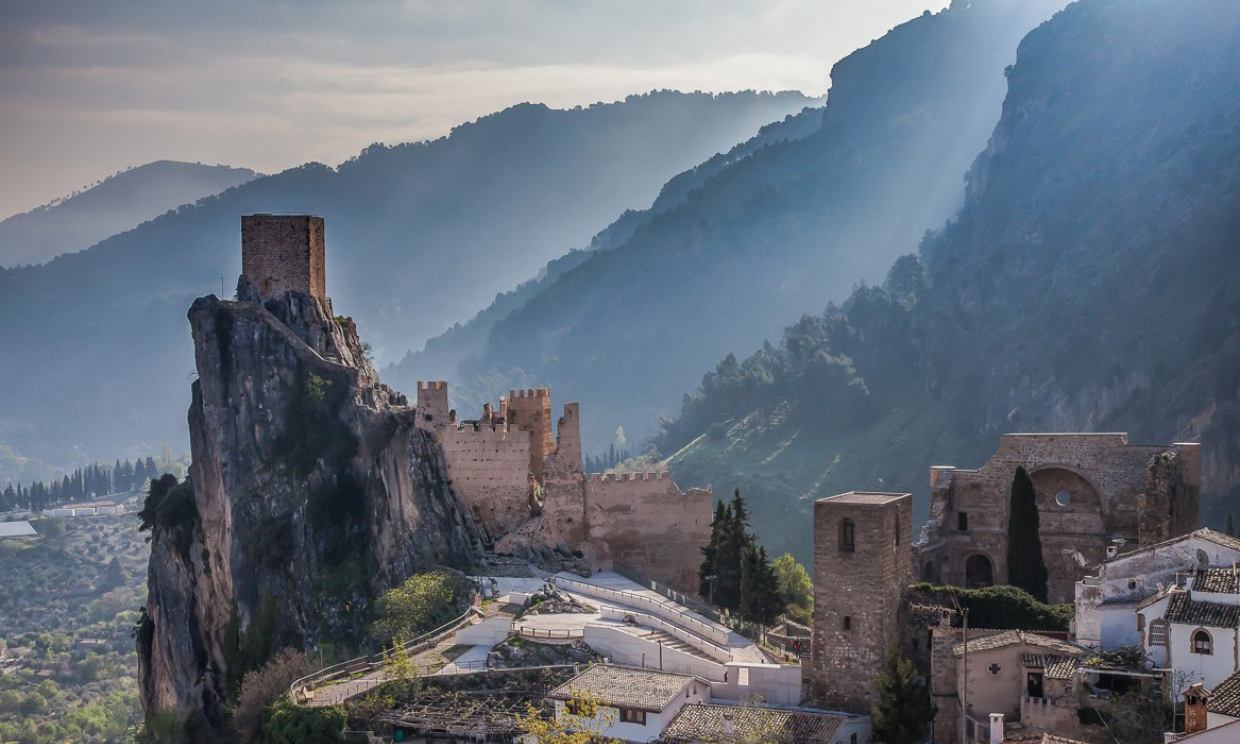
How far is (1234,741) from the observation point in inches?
1155

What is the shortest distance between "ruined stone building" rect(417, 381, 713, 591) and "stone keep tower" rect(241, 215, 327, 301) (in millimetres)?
15754

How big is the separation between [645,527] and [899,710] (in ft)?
74.2

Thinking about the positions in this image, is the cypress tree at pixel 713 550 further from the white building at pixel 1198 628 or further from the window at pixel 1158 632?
the window at pixel 1158 632

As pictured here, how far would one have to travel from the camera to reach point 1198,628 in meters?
37.4

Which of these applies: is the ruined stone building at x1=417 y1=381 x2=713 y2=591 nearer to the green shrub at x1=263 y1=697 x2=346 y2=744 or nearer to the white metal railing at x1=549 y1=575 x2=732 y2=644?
the white metal railing at x1=549 y1=575 x2=732 y2=644

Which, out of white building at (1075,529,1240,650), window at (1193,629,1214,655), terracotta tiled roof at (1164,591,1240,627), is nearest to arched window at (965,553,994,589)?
white building at (1075,529,1240,650)

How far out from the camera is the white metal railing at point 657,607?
52781 mm

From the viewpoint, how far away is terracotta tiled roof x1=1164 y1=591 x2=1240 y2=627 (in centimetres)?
3716

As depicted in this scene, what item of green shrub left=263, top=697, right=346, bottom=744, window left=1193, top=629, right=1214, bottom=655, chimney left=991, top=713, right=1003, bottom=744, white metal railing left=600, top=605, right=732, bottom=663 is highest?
window left=1193, top=629, right=1214, bottom=655

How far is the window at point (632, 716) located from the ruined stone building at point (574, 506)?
19083 mm

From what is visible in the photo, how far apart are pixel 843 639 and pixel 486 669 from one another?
11.2 meters

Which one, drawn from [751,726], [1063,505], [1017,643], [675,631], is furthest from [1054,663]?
[1063,505]

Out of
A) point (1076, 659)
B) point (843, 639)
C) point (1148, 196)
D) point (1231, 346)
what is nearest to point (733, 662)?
point (843, 639)

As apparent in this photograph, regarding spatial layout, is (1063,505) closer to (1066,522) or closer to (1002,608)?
(1066,522)
